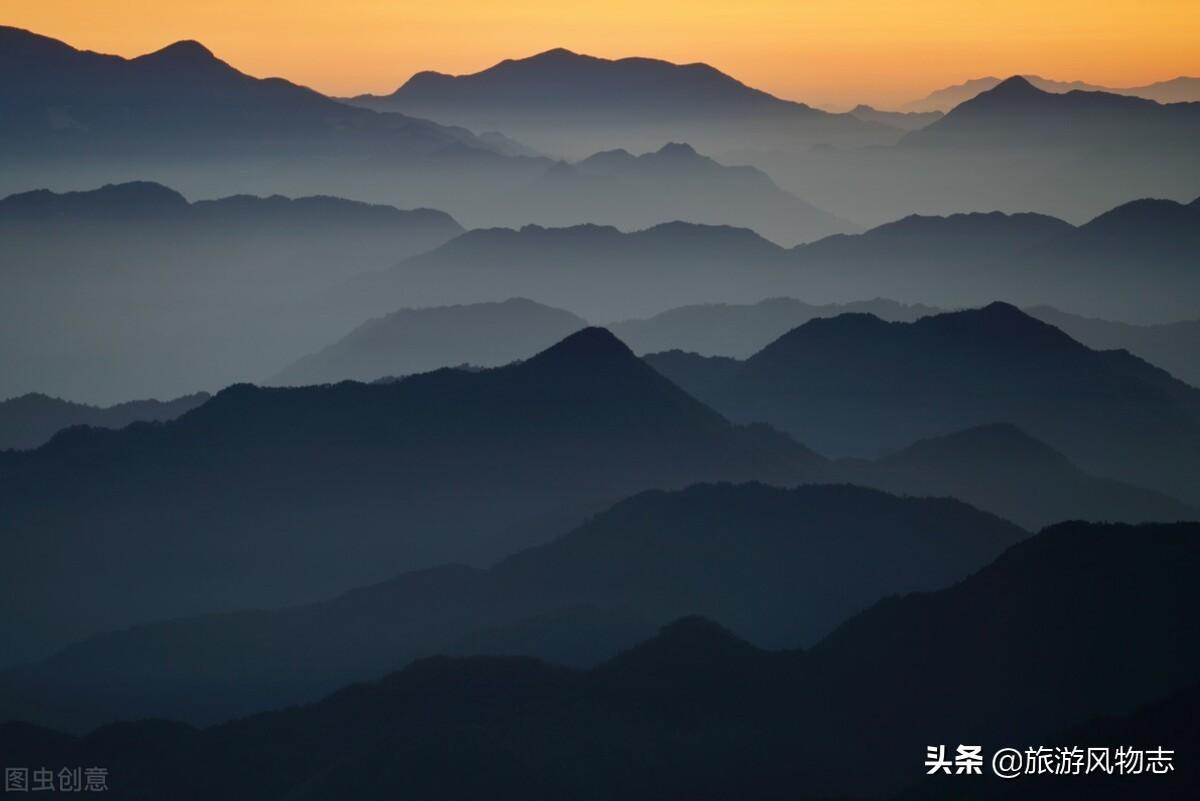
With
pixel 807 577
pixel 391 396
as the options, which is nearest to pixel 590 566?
pixel 807 577

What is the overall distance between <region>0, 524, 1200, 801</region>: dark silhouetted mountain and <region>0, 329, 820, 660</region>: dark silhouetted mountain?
46.6m

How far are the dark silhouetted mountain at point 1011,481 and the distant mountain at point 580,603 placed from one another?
24.7 m

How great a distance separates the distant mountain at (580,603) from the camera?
4336 inches

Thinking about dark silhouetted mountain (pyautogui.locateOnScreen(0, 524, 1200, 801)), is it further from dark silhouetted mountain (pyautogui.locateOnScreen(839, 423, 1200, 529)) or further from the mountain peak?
the mountain peak

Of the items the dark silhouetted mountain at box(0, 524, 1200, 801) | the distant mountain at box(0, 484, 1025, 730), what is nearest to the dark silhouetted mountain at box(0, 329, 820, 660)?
the distant mountain at box(0, 484, 1025, 730)

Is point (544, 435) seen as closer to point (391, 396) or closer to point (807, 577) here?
point (391, 396)

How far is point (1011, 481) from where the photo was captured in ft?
523

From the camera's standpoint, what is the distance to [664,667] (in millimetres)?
91188

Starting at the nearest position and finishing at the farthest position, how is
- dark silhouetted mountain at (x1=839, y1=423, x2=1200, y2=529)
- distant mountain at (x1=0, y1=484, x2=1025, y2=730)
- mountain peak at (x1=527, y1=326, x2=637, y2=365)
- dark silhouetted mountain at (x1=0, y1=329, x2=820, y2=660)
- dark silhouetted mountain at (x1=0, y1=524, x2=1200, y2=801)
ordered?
dark silhouetted mountain at (x1=0, y1=524, x2=1200, y2=801), distant mountain at (x1=0, y1=484, x2=1025, y2=730), dark silhouetted mountain at (x1=0, y1=329, x2=820, y2=660), dark silhouetted mountain at (x1=839, y1=423, x2=1200, y2=529), mountain peak at (x1=527, y1=326, x2=637, y2=365)

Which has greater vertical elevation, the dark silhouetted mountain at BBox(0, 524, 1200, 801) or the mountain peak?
the mountain peak

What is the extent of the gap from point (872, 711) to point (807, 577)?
1137 inches

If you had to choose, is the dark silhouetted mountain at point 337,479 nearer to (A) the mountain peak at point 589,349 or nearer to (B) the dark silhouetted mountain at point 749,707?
(A) the mountain peak at point 589,349

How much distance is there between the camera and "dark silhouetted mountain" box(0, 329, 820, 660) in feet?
471

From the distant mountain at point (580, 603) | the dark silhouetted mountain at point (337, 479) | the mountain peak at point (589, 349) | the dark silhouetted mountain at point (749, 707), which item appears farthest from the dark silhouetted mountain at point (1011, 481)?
the dark silhouetted mountain at point (749, 707)
